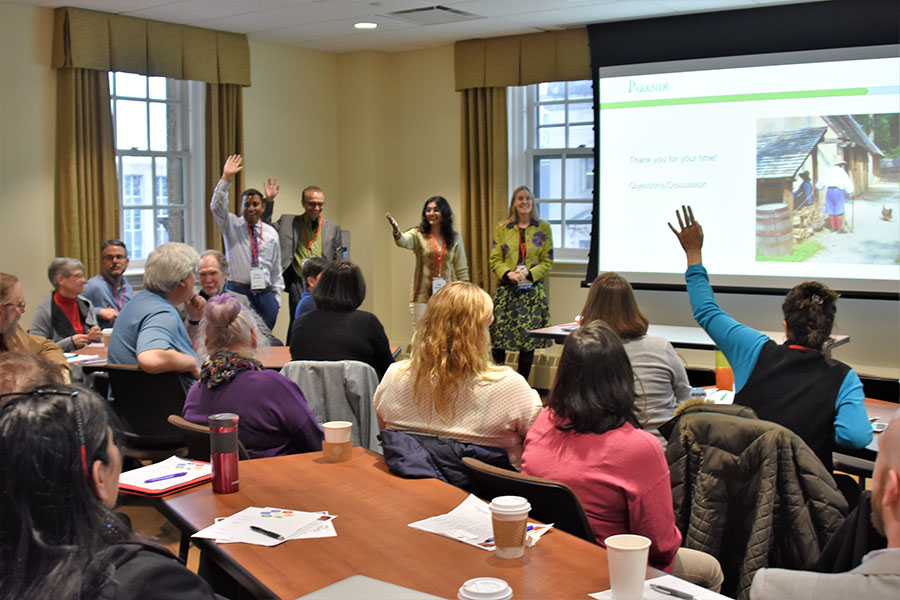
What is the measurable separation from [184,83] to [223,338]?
484cm

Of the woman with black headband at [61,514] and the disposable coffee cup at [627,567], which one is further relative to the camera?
the disposable coffee cup at [627,567]

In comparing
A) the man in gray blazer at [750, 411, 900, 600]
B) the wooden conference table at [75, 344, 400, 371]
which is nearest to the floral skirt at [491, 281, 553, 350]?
the wooden conference table at [75, 344, 400, 371]

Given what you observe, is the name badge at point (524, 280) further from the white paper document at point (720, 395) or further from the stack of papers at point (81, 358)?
the stack of papers at point (81, 358)

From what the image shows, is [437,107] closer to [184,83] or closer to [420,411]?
[184,83]

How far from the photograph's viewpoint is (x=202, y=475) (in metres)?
2.44

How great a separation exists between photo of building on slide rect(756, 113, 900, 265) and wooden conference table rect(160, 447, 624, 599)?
4.53 meters

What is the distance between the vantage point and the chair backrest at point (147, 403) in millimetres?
3773

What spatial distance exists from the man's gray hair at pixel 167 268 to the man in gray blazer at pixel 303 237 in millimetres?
3220

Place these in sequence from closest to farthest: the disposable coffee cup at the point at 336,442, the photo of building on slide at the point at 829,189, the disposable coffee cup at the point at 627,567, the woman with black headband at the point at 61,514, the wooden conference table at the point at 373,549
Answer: the woman with black headband at the point at 61,514 < the disposable coffee cup at the point at 627,567 < the wooden conference table at the point at 373,549 < the disposable coffee cup at the point at 336,442 < the photo of building on slide at the point at 829,189

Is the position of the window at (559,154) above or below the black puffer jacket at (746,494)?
above

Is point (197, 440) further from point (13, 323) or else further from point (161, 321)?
point (13, 323)

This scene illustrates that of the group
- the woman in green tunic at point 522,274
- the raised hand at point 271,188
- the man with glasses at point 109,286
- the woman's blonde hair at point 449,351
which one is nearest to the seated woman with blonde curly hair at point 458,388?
the woman's blonde hair at point 449,351

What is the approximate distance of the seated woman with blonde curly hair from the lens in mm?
2629

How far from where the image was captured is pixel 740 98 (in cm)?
627
